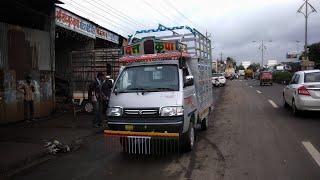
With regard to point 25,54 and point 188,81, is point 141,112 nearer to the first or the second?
point 188,81

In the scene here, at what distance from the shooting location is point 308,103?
15.4m

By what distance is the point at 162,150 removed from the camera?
9938mm

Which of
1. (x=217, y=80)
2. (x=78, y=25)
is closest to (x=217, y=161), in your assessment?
(x=78, y=25)

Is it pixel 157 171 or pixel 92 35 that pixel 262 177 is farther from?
pixel 92 35

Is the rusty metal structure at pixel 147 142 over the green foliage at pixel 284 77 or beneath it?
beneath

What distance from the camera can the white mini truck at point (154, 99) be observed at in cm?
921

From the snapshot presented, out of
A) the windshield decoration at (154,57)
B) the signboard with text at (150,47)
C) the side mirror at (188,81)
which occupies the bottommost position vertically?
the side mirror at (188,81)

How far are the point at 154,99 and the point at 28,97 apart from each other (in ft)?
26.3

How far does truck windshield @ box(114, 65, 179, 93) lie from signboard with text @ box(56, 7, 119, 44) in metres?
10.4

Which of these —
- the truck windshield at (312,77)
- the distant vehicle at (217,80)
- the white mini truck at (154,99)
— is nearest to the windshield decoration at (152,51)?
the white mini truck at (154,99)

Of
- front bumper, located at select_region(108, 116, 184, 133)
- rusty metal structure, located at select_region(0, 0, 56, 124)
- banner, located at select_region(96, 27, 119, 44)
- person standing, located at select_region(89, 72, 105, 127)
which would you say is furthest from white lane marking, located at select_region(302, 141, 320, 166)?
banner, located at select_region(96, 27, 119, 44)

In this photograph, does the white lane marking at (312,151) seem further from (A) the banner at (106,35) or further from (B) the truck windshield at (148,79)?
(A) the banner at (106,35)

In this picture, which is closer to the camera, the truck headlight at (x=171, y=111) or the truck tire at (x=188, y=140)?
the truck headlight at (x=171, y=111)

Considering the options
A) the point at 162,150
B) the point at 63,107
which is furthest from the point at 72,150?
the point at 63,107
